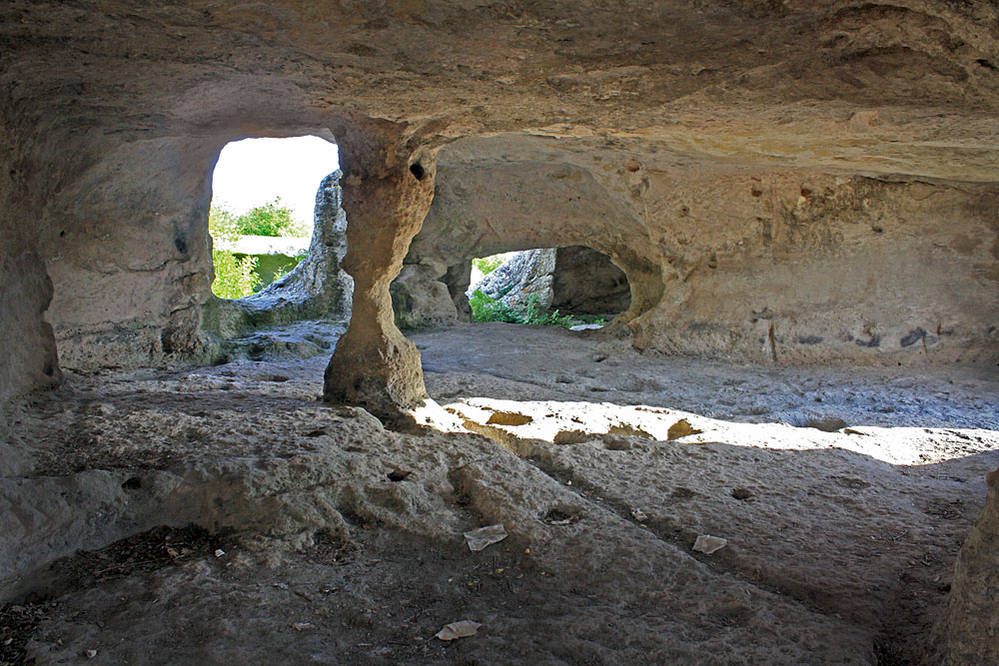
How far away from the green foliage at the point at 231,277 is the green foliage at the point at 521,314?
3.63 meters

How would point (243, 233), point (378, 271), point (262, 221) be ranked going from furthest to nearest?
point (262, 221)
point (243, 233)
point (378, 271)

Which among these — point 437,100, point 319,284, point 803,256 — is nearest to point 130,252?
point 437,100

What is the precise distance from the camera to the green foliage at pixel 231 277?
11133mm

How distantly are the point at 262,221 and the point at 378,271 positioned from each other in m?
13.2

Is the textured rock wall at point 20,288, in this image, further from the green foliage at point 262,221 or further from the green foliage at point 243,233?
the green foliage at point 262,221

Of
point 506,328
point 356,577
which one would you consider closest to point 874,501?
point 356,577

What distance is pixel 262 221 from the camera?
53.2ft

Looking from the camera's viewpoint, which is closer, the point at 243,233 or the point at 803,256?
the point at 803,256

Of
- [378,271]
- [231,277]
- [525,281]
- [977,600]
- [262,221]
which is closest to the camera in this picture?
[977,600]

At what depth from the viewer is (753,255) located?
6.27 m

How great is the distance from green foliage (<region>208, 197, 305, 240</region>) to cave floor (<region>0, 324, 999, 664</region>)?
1204 centimetres

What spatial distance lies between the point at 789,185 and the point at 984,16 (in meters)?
4.40

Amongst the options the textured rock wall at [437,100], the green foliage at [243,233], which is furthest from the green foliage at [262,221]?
the textured rock wall at [437,100]

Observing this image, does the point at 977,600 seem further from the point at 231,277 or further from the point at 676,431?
the point at 231,277
